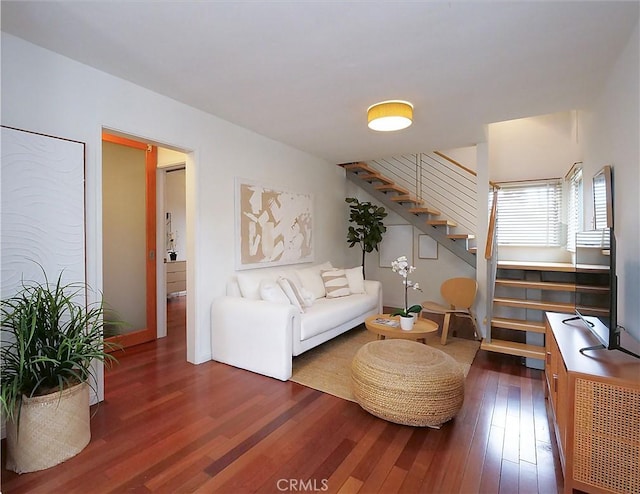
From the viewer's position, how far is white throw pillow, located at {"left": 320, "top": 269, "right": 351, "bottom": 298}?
428cm

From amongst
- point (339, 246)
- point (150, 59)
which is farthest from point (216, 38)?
point (339, 246)

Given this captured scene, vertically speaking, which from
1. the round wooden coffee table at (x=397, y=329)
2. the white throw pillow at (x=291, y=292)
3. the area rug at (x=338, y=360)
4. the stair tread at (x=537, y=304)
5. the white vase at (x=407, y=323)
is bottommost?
the area rug at (x=338, y=360)

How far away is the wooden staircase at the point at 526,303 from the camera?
317 cm

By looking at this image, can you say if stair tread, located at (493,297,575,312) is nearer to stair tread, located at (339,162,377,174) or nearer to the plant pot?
the plant pot

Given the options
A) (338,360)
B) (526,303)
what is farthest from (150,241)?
(526,303)

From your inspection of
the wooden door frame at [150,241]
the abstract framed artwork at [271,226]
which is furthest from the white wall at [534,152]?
the wooden door frame at [150,241]

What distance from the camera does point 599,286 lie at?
6.05ft

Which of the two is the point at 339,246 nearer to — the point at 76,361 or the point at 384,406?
the point at 384,406

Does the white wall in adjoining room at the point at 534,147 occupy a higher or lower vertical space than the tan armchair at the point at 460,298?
higher

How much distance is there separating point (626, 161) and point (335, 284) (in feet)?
10.1

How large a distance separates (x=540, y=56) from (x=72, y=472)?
3.82 m

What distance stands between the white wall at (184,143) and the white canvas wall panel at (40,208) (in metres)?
0.11

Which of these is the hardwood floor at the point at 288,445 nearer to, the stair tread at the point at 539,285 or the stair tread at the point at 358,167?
the stair tread at the point at 539,285

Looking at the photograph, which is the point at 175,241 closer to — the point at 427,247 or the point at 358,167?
the point at 358,167
